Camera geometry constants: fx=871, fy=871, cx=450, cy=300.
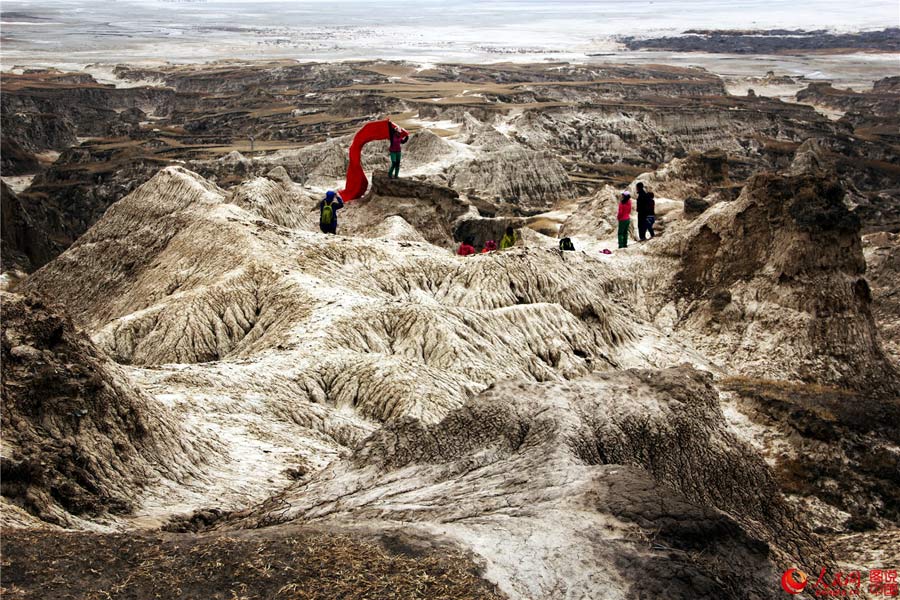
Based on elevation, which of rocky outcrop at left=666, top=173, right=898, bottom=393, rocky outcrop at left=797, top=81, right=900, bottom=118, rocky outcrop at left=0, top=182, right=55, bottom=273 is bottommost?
rocky outcrop at left=0, top=182, right=55, bottom=273

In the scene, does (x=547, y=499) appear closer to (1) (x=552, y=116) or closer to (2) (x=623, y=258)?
(2) (x=623, y=258)

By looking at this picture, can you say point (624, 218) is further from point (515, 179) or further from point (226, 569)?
point (515, 179)

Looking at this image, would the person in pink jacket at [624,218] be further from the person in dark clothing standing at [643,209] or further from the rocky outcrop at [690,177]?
the rocky outcrop at [690,177]

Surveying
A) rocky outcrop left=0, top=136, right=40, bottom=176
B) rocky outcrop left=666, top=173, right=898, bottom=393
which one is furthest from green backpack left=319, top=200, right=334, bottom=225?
rocky outcrop left=0, top=136, right=40, bottom=176

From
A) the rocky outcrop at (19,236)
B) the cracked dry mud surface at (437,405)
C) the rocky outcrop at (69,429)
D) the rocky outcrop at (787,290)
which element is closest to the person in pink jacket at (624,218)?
the cracked dry mud surface at (437,405)
